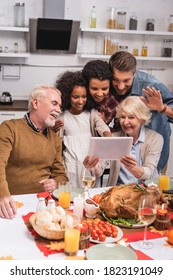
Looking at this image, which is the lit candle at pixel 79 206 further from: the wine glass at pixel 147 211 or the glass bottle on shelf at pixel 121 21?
the glass bottle on shelf at pixel 121 21

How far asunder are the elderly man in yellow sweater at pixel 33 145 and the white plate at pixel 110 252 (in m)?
0.90

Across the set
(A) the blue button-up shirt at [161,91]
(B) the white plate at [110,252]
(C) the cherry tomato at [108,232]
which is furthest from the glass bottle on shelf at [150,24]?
(B) the white plate at [110,252]

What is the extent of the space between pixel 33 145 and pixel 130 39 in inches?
135

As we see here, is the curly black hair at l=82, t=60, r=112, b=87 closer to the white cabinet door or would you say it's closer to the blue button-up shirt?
the blue button-up shirt

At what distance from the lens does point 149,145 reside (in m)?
2.64

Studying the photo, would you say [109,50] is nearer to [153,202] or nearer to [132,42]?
[132,42]

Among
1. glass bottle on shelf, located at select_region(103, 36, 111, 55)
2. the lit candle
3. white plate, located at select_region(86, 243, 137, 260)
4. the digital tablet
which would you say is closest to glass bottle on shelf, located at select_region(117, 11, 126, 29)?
glass bottle on shelf, located at select_region(103, 36, 111, 55)

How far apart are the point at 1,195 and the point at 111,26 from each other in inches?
145

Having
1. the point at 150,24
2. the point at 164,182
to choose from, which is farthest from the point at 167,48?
the point at 164,182

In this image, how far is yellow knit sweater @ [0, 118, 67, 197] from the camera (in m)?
2.39

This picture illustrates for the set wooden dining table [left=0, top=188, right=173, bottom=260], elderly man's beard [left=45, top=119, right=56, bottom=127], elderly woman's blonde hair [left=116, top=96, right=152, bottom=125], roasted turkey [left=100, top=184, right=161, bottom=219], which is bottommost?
wooden dining table [left=0, top=188, right=173, bottom=260]

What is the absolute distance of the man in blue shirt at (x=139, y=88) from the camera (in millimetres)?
2625

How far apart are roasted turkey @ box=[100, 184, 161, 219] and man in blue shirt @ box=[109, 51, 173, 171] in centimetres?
89

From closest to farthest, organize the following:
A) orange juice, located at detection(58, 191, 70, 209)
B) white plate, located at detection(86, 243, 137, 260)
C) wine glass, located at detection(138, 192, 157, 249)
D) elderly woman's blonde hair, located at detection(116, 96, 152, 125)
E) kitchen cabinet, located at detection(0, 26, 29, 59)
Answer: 1. white plate, located at detection(86, 243, 137, 260)
2. wine glass, located at detection(138, 192, 157, 249)
3. orange juice, located at detection(58, 191, 70, 209)
4. elderly woman's blonde hair, located at detection(116, 96, 152, 125)
5. kitchen cabinet, located at detection(0, 26, 29, 59)
